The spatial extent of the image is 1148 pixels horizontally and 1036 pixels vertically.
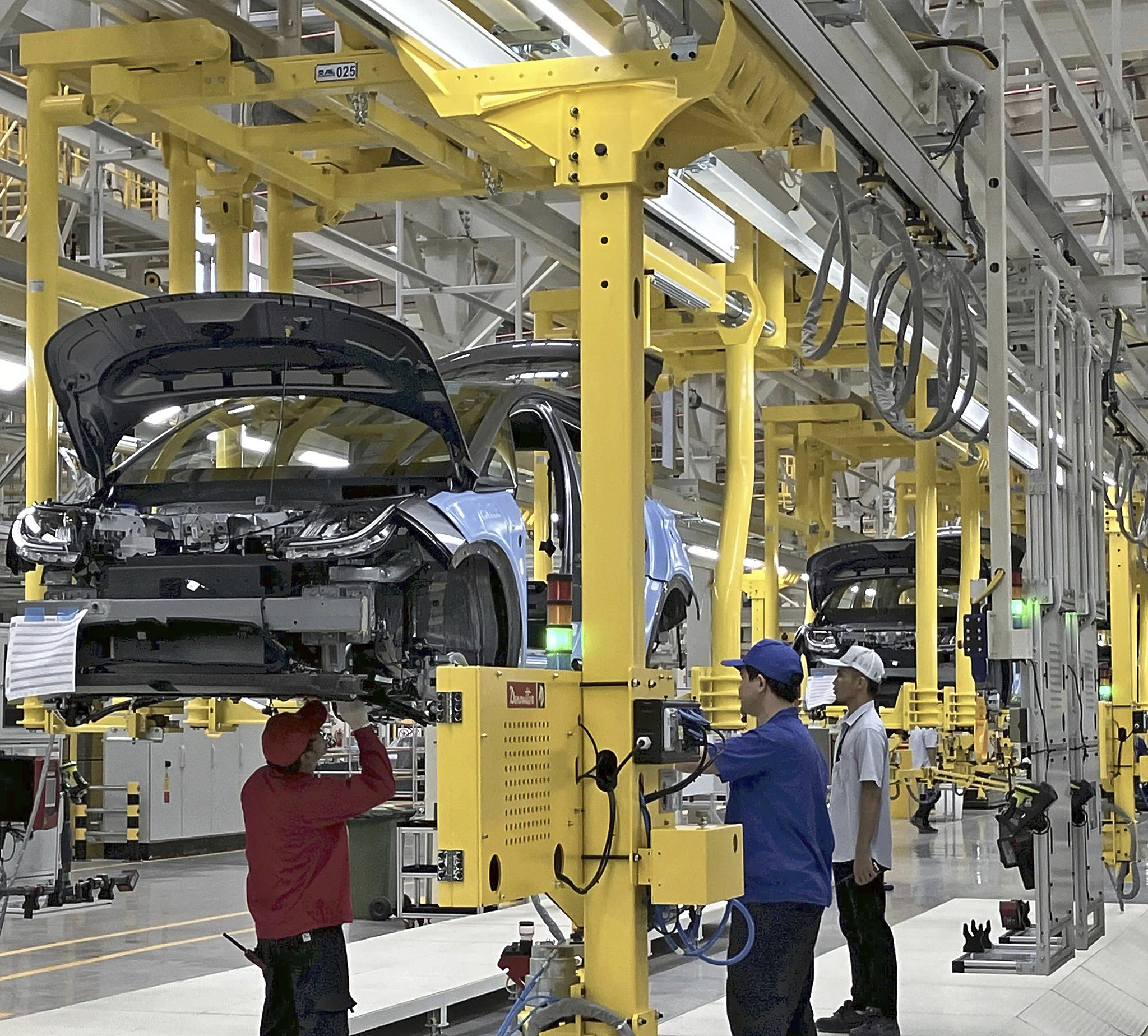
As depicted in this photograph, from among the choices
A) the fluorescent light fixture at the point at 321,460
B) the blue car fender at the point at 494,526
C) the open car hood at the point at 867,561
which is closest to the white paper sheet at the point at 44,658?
the fluorescent light fixture at the point at 321,460

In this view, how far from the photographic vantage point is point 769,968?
516 cm

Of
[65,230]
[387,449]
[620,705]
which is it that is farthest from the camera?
[65,230]

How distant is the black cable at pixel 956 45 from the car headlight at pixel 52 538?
3548mm

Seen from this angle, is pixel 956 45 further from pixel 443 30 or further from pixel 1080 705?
pixel 1080 705

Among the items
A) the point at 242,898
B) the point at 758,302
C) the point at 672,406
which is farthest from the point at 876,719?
the point at 242,898

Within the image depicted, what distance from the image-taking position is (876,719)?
279 inches

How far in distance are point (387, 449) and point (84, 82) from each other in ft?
6.28

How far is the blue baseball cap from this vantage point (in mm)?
5262

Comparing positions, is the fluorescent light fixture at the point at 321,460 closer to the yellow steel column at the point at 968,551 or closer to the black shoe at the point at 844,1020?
the black shoe at the point at 844,1020

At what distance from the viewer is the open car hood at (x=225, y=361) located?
6184 millimetres

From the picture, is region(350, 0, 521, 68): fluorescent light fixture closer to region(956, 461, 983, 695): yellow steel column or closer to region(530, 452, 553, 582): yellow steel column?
region(530, 452, 553, 582): yellow steel column

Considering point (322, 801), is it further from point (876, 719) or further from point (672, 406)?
point (672, 406)

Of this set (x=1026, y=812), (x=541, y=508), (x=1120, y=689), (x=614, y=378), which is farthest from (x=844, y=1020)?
(x=1120, y=689)

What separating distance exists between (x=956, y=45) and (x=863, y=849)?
3.17 meters
